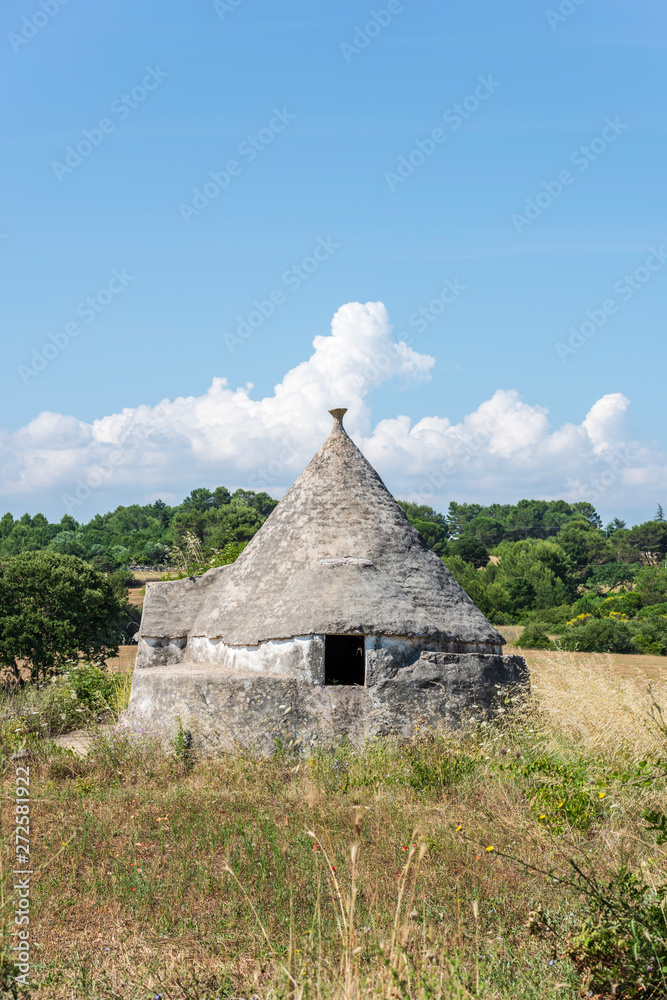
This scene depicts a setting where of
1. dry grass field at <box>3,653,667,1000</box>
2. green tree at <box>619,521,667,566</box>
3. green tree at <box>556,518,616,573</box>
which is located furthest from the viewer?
green tree at <box>619,521,667,566</box>

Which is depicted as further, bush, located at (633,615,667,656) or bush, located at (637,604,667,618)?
Result: bush, located at (637,604,667,618)

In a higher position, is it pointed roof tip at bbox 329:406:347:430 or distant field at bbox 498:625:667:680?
pointed roof tip at bbox 329:406:347:430

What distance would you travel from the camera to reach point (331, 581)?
8469 mm

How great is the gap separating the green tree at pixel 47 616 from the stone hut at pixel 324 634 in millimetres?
8424

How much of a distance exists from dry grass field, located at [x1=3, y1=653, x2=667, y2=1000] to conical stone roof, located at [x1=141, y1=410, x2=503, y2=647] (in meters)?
1.32

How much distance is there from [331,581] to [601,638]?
76.1 feet

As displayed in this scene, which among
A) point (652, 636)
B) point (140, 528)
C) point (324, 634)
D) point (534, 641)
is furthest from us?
point (140, 528)

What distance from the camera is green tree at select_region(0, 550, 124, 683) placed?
1734 centimetres

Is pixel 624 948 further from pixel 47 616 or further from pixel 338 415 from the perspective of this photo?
pixel 47 616

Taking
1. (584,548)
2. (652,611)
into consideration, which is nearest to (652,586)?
(652,611)

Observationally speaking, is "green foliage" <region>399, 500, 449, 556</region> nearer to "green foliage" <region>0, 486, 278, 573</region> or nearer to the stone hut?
"green foliage" <region>0, 486, 278, 573</region>

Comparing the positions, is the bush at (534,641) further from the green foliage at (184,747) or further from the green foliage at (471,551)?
the green foliage at (471,551)

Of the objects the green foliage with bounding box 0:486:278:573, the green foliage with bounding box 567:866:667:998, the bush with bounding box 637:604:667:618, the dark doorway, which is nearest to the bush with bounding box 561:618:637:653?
the bush with bounding box 637:604:667:618

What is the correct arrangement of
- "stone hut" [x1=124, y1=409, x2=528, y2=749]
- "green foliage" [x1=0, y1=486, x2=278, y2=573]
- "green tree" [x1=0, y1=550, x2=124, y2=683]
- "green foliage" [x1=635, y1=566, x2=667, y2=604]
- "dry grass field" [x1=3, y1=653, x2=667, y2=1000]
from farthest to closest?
"green foliage" [x1=0, y1=486, x2=278, y2=573] < "green foliage" [x1=635, y1=566, x2=667, y2=604] < "green tree" [x1=0, y1=550, x2=124, y2=683] < "stone hut" [x1=124, y1=409, x2=528, y2=749] < "dry grass field" [x1=3, y1=653, x2=667, y2=1000]
